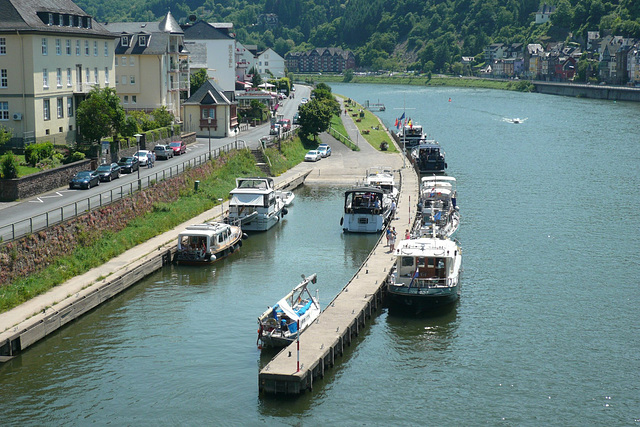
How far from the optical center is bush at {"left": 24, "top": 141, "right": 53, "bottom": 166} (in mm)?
61469

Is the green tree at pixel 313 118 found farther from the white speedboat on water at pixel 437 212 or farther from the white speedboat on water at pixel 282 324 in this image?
the white speedboat on water at pixel 282 324

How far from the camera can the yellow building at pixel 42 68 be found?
66062 mm

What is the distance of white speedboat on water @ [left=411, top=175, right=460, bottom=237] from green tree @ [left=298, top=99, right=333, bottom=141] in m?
35.4

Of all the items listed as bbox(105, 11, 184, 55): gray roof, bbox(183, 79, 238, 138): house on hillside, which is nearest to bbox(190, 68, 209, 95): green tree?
bbox(105, 11, 184, 55): gray roof

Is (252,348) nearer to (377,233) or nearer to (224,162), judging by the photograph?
(377,233)

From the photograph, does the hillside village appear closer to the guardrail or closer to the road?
the road

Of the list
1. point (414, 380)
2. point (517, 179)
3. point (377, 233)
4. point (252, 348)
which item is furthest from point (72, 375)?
point (517, 179)

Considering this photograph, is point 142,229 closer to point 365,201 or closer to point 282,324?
Result: point 365,201

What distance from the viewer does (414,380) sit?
35.5 metres

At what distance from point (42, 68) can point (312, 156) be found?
114ft

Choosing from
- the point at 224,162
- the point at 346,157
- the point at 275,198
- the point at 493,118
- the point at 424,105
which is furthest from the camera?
the point at 424,105

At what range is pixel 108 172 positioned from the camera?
6406 cm

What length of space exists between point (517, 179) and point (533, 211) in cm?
1735

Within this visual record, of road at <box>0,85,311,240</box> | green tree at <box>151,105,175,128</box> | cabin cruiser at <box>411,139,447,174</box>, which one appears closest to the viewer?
road at <box>0,85,311,240</box>
